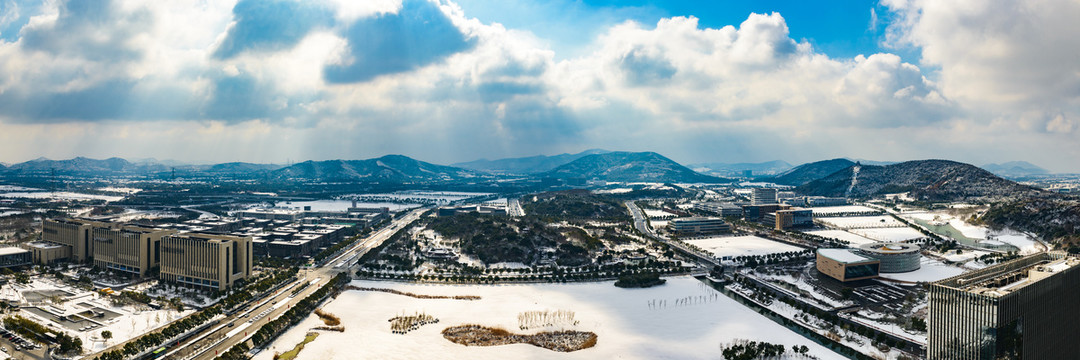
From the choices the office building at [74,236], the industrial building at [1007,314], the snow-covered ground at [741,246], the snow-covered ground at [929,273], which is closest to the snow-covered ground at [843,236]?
the snow-covered ground at [741,246]

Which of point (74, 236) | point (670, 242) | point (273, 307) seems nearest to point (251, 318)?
point (273, 307)

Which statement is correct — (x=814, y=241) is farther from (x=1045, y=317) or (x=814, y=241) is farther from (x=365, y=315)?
(x=365, y=315)

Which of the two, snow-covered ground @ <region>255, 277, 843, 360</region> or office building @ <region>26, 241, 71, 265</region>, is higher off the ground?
office building @ <region>26, 241, 71, 265</region>

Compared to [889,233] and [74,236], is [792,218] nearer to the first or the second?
[889,233]

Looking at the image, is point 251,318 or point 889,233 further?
point 889,233

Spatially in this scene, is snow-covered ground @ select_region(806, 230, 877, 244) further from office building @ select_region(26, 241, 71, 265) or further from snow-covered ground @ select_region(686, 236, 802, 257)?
office building @ select_region(26, 241, 71, 265)

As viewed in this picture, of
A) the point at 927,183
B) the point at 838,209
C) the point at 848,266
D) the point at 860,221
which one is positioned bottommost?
the point at 848,266

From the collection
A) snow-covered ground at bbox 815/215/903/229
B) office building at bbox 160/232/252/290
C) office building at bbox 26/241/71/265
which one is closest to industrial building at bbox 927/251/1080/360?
office building at bbox 160/232/252/290
